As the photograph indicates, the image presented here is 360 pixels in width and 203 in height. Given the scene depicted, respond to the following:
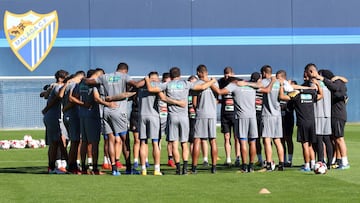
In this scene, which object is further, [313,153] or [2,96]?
[2,96]

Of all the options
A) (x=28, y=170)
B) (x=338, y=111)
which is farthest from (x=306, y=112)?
(x=28, y=170)

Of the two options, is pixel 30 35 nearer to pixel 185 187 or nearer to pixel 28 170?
pixel 28 170

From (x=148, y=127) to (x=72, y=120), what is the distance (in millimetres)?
1697

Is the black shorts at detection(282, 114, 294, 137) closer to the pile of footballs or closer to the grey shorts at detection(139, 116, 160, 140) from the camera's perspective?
the grey shorts at detection(139, 116, 160, 140)

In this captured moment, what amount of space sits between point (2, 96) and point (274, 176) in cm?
2764

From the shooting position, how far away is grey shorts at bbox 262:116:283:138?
60.9 ft

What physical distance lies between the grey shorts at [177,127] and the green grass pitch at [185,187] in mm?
790

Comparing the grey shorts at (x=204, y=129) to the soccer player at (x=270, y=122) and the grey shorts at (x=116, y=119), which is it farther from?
the grey shorts at (x=116, y=119)

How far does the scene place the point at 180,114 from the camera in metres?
18.1

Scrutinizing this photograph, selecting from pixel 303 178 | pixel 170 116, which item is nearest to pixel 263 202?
pixel 303 178

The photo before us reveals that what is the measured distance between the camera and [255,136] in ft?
60.7

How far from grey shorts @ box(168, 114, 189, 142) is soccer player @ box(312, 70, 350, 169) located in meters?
2.99

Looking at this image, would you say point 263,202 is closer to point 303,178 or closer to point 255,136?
point 303,178

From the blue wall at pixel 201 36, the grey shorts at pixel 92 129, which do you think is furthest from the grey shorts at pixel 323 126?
the blue wall at pixel 201 36
